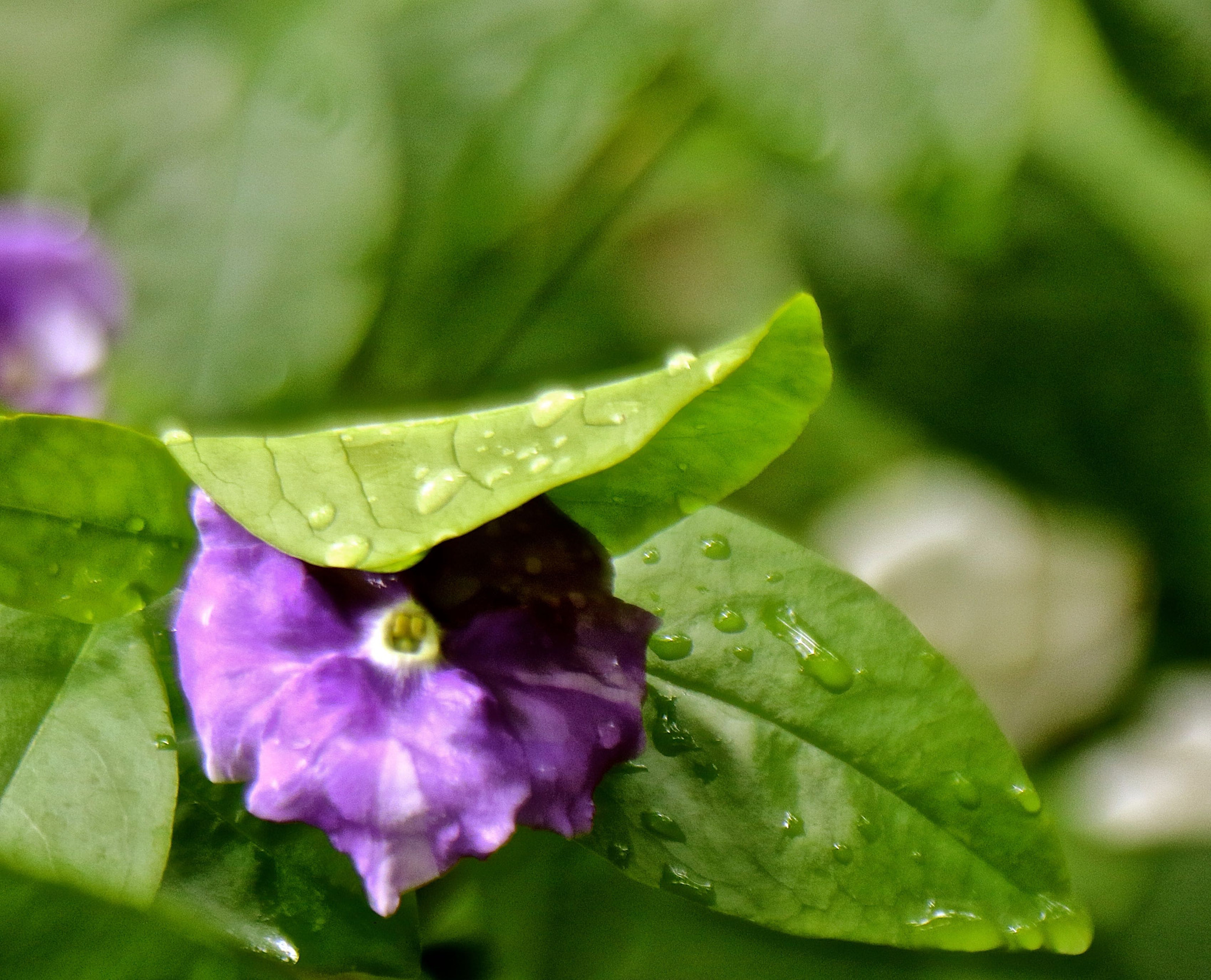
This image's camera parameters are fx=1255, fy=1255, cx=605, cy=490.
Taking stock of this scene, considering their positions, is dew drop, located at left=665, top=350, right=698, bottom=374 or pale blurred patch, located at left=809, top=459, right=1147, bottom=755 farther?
pale blurred patch, located at left=809, top=459, right=1147, bottom=755

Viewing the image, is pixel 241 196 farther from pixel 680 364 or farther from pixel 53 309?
pixel 680 364

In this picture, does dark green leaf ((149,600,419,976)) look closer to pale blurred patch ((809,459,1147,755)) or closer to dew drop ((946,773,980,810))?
dew drop ((946,773,980,810))

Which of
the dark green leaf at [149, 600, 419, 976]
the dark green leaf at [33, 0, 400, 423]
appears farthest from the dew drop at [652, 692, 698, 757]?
the dark green leaf at [33, 0, 400, 423]

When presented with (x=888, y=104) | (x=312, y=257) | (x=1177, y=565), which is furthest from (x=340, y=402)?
(x=1177, y=565)

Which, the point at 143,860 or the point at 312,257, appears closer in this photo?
the point at 143,860

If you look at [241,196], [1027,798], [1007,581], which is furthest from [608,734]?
[1007,581]

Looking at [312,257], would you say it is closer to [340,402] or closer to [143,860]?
[340,402]
